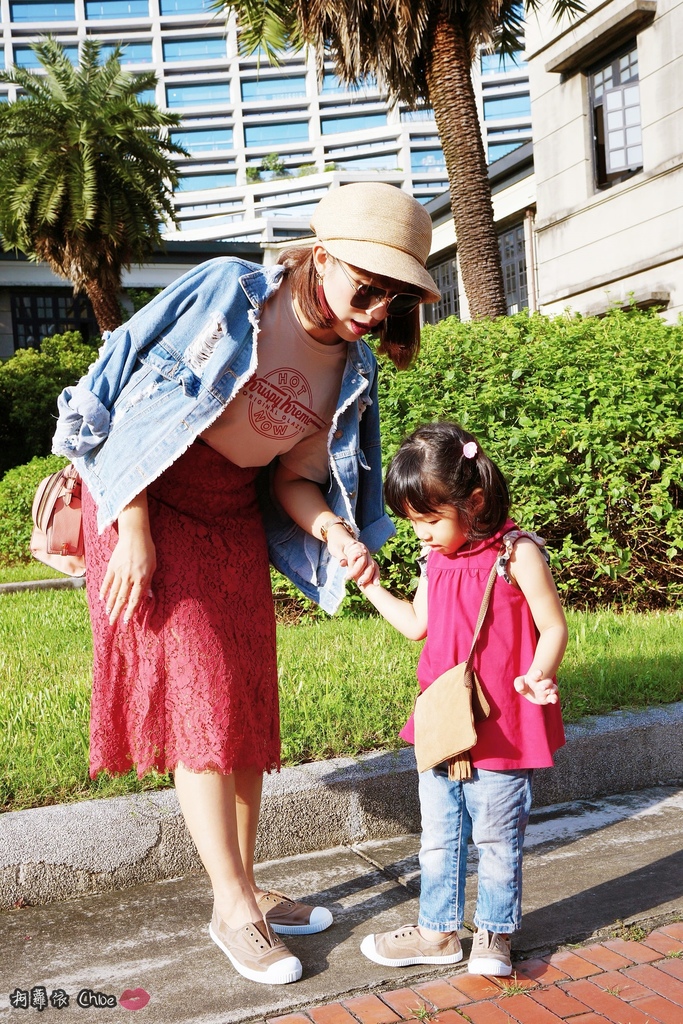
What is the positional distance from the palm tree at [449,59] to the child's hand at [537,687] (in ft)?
33.7

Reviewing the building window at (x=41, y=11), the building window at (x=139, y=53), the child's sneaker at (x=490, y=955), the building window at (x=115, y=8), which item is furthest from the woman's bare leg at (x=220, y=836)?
the building window at (x=115, y=8)

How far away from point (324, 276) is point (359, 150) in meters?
118

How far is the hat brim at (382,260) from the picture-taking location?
93.2 inches

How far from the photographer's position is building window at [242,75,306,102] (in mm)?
118000

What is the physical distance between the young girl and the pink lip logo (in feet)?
1.96

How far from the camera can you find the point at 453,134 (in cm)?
1223

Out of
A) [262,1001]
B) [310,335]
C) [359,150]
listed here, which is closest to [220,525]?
[310,335]

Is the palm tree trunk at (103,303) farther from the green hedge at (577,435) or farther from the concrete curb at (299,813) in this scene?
the concrete curb at (299,813)

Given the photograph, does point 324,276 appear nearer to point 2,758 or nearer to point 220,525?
point 220,525

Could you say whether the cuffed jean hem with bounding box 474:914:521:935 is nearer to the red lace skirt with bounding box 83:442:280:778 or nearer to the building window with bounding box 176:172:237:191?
the red lace skirt with bounding box 83:442:280:778

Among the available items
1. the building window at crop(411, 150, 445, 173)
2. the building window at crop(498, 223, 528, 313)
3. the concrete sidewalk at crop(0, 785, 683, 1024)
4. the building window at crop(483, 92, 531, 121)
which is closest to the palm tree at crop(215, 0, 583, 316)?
the concrete sidewalk at crop(0, 785, 683, 1024)

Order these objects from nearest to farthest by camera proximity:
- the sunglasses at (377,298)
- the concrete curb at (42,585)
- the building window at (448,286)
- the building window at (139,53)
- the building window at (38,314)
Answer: the sunglasses at (377,298) < the concrete curb at (42,585) < the building window at (448,286) < the building window at (38,314) < the building window at (139,53)

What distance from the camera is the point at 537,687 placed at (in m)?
2.37

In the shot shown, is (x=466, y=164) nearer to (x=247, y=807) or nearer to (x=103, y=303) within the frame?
(x=247, y=807)
